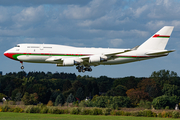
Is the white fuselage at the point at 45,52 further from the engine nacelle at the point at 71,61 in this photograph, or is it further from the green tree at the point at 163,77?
the green tree at the point at 163,77

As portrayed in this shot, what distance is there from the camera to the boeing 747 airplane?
217 ft

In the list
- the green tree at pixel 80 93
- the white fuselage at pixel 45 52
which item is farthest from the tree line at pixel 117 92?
the white fuselage at pixel 45 52

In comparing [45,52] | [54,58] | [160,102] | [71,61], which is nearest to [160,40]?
[71,61]

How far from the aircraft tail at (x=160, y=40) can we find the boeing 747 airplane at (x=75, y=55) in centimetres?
309

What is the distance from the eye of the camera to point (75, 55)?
67188 millimetres

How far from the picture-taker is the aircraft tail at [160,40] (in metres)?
74.2

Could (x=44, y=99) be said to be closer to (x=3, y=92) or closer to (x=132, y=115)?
(x=3, y=92)

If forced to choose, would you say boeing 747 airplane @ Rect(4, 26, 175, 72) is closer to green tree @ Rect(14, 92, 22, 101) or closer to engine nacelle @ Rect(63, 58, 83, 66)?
engine nacelle @ Rect(63, 58, 83, 66)

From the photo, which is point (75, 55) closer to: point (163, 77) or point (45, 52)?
point (45, 52)

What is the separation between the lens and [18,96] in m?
163

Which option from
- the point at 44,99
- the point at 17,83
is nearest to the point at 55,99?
the point at 44,99

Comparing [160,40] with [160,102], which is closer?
[160,40]

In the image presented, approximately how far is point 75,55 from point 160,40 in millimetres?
21968

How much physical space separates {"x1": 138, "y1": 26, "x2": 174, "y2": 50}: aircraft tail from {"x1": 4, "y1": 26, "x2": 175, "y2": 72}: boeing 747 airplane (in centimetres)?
309
